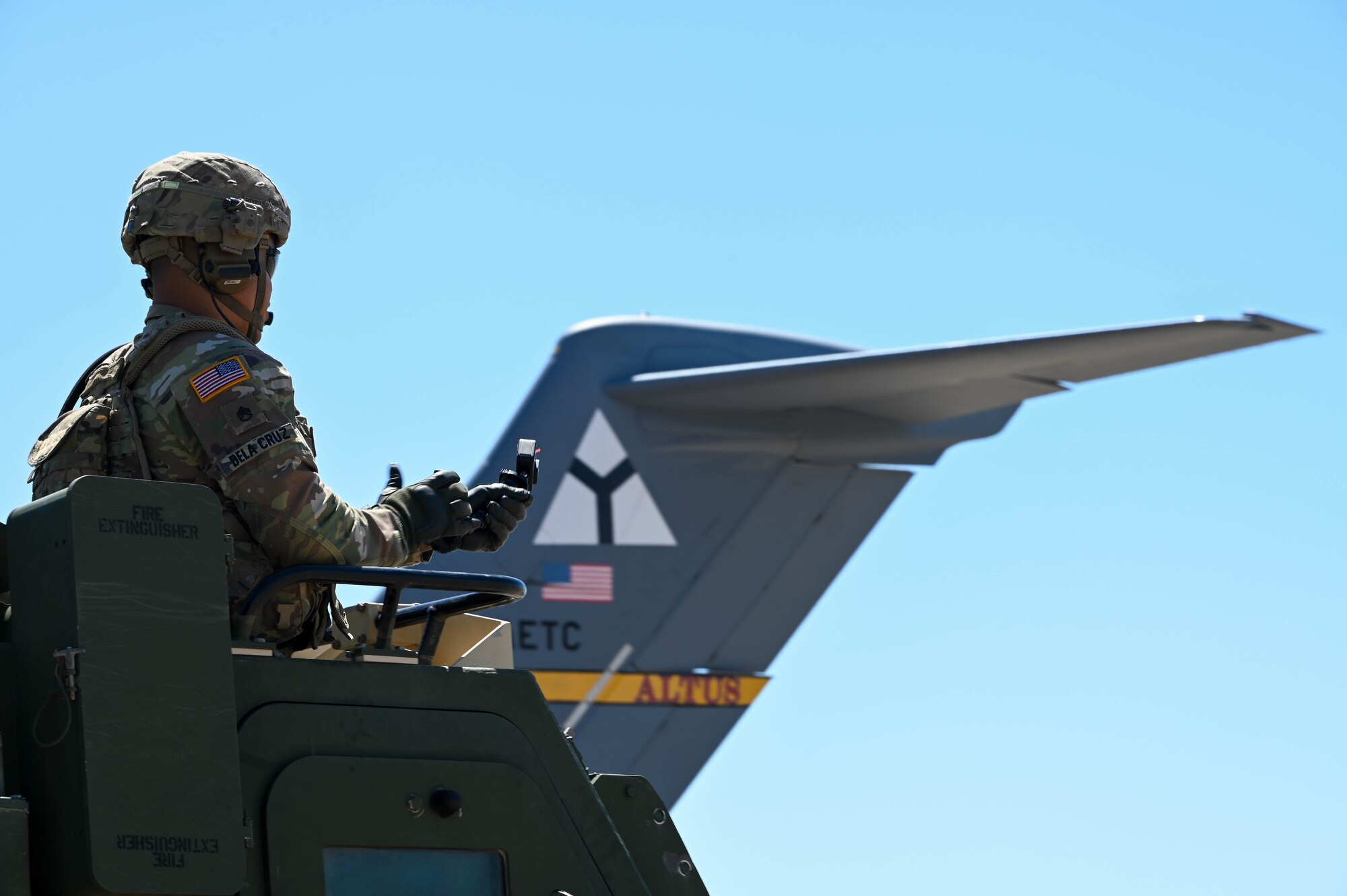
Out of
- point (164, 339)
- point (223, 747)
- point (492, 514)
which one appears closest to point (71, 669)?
point (223, 747)

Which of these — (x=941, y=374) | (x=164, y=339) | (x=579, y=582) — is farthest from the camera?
(x=579, y=582)

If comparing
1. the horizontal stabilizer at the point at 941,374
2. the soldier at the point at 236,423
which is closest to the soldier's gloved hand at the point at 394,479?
the soldier at the point at 236,423

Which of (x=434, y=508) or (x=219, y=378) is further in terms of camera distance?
(x=434, y=508)

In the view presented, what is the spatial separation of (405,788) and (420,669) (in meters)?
0.24

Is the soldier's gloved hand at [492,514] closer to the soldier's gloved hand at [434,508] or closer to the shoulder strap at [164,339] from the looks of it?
the soldier's gloved hand at [434,508]

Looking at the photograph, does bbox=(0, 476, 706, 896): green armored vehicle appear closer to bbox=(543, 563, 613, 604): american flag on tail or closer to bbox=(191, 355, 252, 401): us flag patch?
bbox=(191, 355, 252, 401): us flag patch

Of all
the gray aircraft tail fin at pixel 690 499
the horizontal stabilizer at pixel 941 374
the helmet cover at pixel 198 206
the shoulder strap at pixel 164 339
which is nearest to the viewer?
the shoulder strap at pixel 164 339

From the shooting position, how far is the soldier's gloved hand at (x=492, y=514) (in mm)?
4035

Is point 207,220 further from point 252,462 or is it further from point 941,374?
point 941,374

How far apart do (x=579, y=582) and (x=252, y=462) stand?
10.7m

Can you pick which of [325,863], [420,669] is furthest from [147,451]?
[325,863]

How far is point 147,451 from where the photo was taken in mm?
3779

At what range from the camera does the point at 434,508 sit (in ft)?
13.0

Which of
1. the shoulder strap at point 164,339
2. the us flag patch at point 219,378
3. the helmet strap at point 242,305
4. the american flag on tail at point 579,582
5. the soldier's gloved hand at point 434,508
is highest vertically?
the american flag on tail at point 579,582
